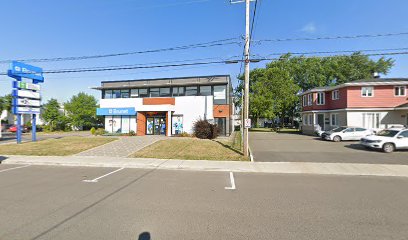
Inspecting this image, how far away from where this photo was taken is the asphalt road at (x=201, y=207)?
3854 millimetres

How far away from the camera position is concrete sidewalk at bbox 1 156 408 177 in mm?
9023

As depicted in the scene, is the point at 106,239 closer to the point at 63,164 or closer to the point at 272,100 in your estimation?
the point at 63,164

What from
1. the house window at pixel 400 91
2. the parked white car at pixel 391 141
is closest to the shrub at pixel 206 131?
the parked white car at pixel 391 141

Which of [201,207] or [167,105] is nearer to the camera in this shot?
[201,207]

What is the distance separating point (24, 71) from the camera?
18.0 m

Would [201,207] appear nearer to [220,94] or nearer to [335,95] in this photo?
[220,94]

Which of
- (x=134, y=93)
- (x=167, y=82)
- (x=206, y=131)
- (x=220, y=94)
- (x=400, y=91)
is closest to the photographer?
(x=206, y=131)

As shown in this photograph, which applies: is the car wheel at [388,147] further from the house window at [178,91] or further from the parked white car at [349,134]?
the house window at [178,91]

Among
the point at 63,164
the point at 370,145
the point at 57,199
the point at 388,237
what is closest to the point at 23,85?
the point at 63,164

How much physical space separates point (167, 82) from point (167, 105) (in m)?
3.82

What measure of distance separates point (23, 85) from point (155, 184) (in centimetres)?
1837

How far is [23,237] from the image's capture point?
3605 mm

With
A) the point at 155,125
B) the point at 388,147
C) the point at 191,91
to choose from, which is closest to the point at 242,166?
the point at 388,147

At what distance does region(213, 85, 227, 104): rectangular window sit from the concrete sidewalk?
1418 centimetres
